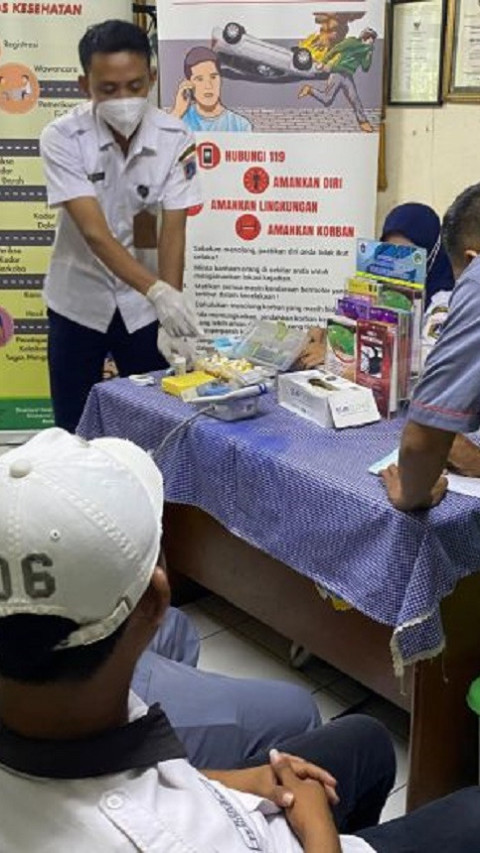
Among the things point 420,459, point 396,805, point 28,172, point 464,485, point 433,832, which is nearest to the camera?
point 433,832

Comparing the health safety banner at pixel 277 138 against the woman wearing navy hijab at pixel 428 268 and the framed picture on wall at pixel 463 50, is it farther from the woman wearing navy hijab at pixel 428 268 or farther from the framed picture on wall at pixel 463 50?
the woman wearing navy hijab at pixel 428 268

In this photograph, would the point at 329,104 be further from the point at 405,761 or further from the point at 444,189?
the point at 405,761

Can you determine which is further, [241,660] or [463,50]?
[463,50]

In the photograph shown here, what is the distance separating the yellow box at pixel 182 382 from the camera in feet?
7.00

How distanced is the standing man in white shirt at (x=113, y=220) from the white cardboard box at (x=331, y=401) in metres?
0.62

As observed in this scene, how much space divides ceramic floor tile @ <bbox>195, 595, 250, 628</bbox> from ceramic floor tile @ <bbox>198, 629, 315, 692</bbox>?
0.06m

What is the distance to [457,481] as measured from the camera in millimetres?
1666

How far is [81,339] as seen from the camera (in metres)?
2.81

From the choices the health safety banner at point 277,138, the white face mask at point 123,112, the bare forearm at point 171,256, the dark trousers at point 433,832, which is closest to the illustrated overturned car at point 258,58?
the health safety banner at point 277,138

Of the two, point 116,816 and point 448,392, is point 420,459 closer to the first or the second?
point 448,392

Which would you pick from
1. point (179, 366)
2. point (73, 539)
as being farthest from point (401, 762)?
point (73, 539)

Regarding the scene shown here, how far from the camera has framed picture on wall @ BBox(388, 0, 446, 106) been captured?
3035 mm

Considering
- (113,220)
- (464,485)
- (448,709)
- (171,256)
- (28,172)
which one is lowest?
(448,709)

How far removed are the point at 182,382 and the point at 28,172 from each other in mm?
1752
